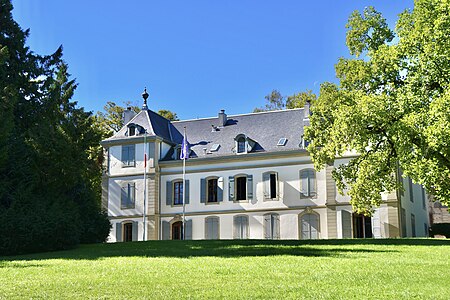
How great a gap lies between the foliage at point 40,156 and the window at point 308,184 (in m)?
12.3

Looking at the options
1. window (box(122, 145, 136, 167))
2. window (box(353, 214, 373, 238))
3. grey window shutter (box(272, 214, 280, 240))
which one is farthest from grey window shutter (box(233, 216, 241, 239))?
window (box(122, 145, 136, 167))

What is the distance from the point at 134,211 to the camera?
3894cm

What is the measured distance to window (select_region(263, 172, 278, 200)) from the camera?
36.2m

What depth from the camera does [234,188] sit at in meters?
37.1

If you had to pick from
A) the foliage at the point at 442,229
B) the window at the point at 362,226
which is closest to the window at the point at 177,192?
the window at the point at 362,226

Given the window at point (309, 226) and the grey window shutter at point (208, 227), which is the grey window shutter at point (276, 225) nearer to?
the window at point (309, 226)

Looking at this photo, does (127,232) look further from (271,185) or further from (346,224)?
(346,224)

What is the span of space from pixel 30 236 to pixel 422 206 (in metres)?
28.3

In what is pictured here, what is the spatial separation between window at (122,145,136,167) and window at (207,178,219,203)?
5.24 meters

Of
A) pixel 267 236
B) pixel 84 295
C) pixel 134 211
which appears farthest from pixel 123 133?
pixel 84 295

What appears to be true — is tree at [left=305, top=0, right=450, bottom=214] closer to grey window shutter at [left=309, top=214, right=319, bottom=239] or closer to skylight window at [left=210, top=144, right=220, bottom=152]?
grey window shutter at [left=309, top=214, right=319, bottom=239]

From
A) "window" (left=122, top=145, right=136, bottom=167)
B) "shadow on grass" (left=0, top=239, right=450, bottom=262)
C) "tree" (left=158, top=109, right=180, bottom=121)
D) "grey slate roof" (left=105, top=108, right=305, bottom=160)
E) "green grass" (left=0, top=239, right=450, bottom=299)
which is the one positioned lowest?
"green grass" (left=0, top=239, right=450, bottom=299)

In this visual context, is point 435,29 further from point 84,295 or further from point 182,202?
point 182,202

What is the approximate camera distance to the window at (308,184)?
116 ft
